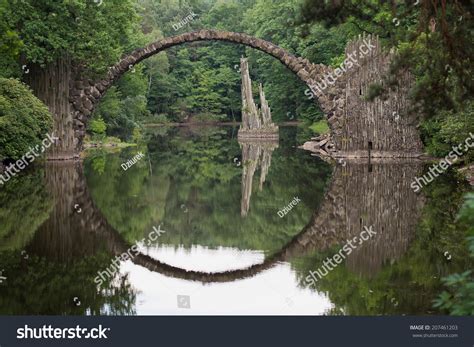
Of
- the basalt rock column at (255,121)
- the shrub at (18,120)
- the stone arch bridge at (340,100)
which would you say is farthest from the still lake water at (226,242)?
the basalt rock column at (255,121)

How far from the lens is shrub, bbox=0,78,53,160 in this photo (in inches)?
949

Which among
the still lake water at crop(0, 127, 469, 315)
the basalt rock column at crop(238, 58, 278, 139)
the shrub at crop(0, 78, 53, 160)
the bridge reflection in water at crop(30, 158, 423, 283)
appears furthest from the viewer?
the basalt rock column at crop(238, 58, 278, 139)

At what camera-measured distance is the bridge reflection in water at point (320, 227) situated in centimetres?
1146

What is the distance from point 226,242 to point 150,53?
18.0 meters

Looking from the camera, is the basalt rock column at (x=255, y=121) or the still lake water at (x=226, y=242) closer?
the still lake water at (x=226, y=242)

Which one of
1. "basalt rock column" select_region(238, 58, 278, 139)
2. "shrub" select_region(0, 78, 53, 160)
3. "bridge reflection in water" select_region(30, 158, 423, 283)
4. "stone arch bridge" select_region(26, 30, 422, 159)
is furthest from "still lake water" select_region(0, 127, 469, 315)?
"basalt rock column" select_region(238, 58, 278, 139)

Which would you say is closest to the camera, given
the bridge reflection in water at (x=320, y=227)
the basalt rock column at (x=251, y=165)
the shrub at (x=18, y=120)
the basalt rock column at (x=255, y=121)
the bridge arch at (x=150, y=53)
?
the bridge reflection in water at (x=320, y=227)

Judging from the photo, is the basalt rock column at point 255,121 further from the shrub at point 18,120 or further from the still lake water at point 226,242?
the still lake water at point 226,242

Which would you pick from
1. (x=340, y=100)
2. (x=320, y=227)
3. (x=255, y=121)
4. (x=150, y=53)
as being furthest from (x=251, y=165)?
(x=255, y=121)

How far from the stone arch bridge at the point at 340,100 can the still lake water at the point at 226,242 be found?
3.68 metres

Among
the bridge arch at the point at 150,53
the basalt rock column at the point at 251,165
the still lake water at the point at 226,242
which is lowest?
the still lake water at the point at 226,242

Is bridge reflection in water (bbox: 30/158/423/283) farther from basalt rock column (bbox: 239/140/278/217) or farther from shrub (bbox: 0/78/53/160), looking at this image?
shrub (bbox: 0/78/53/160)

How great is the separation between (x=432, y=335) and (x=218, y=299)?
296cm

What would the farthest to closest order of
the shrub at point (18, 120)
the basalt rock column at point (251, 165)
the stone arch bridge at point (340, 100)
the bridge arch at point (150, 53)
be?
the bridge arch at point (150, 53)
the stone arch bridge at point (340, 100)
the shrub at point (18, 120)
the basalt rock column at point (251, 165)
